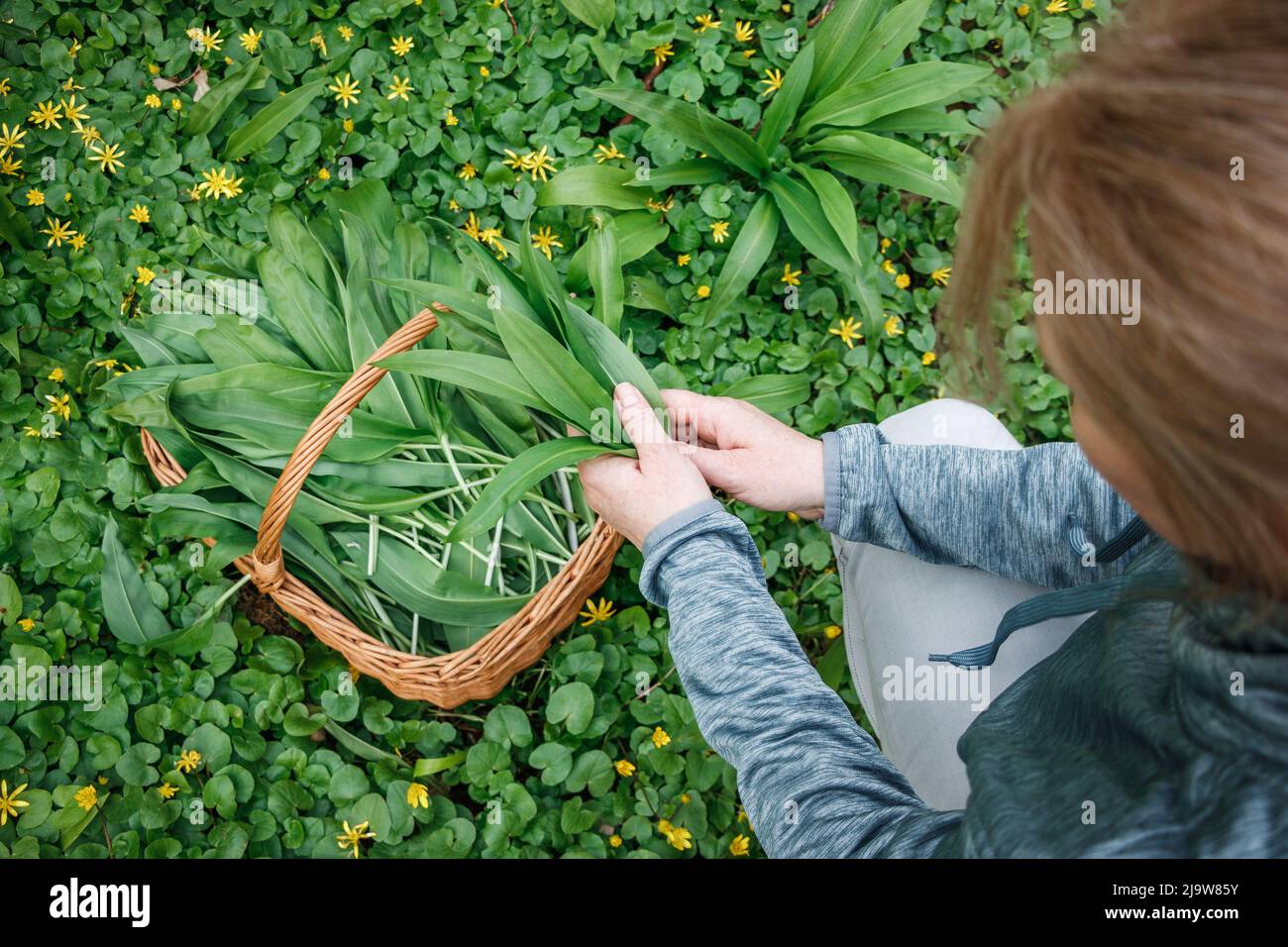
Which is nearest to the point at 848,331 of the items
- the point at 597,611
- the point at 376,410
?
the point at 597,611

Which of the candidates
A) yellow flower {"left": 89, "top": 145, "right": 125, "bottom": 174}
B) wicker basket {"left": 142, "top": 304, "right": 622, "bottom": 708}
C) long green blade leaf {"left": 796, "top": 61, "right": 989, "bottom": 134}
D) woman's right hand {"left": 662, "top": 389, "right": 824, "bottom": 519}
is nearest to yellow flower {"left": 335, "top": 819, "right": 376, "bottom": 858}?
wicker basket {"left": 142, "top": 304, "right": 622, "bottom": 708}

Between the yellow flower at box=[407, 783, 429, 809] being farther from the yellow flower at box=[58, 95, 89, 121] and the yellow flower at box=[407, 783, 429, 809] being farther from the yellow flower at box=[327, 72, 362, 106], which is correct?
the yellow flower at box=[58, 95, 89, 121]

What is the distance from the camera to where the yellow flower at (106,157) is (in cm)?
138

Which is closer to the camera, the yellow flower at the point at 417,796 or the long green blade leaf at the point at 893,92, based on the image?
the yellow flower at the point at 417,796

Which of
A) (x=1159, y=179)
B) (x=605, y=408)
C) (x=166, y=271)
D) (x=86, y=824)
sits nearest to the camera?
(x=1159, y=179)

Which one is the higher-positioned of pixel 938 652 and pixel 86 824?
pixel 938 652

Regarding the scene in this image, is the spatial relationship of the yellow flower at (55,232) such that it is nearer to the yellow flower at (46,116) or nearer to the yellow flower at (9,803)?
the yellow flower at (46,116)

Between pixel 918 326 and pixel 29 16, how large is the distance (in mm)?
1478

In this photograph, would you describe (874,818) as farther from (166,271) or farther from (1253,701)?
(166,271)

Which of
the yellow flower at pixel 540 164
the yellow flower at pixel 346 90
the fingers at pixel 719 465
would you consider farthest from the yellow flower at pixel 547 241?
the fingers at pixel 719 465

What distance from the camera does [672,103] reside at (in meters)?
1.29

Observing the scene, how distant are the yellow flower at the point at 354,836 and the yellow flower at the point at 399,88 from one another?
1060mm

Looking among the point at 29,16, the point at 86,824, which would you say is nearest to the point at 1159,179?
the point at 86,824

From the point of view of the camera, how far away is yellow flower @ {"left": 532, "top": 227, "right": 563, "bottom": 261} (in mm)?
1337
